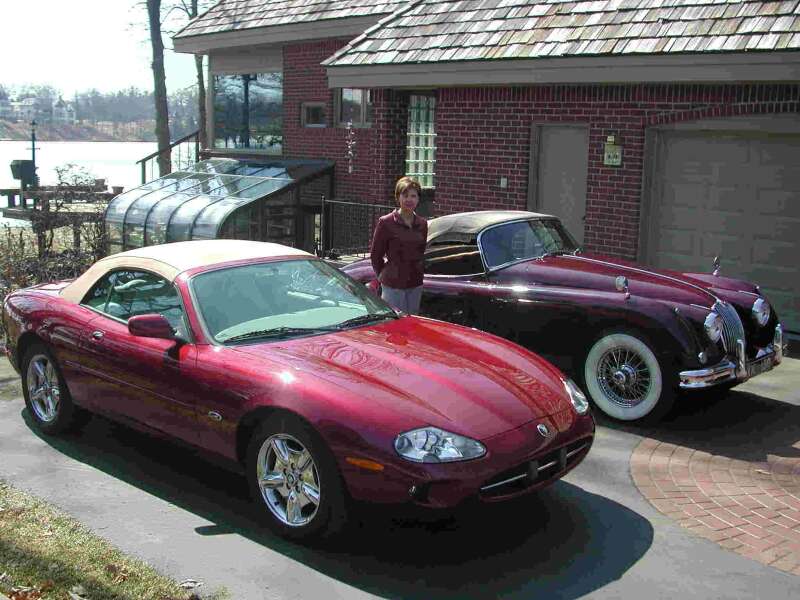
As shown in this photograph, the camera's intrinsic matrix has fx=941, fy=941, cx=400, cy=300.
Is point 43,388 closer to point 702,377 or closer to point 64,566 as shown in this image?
point 64,566

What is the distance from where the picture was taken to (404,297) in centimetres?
Answer: 784

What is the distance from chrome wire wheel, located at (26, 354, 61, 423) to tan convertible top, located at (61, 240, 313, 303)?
1.79 feet

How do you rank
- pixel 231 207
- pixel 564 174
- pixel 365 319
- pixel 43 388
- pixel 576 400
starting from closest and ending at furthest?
pixel 576 400
pixel 365 319
pixel 43 388
pixel 564 174
pixel 231 207

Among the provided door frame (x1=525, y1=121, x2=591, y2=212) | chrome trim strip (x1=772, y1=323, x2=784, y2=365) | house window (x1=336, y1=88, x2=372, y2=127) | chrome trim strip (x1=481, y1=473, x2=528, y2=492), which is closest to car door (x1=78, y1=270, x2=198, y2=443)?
chrome trim strip (x1=481, y1=473, x2=528, y2=492)

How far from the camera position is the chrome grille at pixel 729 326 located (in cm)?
702

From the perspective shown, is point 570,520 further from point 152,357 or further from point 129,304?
point 129,304

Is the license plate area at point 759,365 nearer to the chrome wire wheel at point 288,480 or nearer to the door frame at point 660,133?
the door frame at point 660,133

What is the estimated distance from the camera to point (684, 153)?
37.1 ft

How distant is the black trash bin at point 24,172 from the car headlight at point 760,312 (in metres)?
28.3

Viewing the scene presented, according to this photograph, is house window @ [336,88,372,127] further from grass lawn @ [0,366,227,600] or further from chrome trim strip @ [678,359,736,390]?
grass lawn @ [0,366,227,600]

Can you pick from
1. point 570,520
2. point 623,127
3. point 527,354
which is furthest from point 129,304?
point 623,127

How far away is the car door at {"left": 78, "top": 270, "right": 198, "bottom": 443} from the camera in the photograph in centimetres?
550

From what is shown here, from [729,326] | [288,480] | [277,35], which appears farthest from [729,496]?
[277,35]

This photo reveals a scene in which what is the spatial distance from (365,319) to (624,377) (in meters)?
2.33
